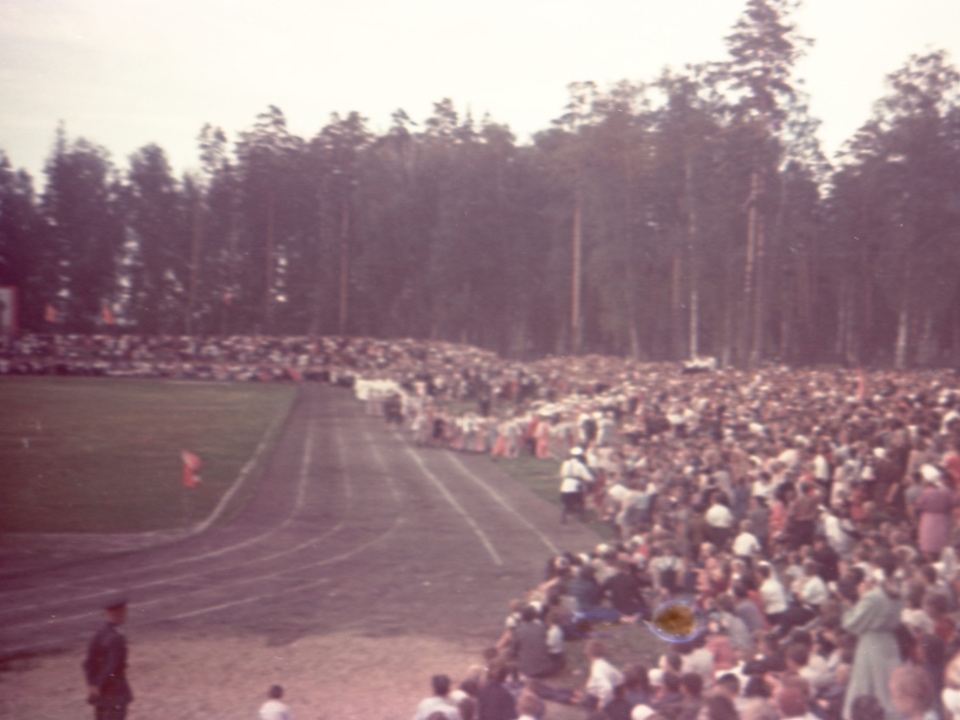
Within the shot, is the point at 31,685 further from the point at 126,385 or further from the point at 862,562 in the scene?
the point at 126,385

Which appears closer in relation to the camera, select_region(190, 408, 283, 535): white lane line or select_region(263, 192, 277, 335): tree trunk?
select_region(190, 408, 283, 535): white lane line

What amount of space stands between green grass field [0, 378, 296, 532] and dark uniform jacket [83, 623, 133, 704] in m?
13.0

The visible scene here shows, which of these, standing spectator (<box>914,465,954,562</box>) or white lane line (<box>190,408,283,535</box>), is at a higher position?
standing spectator (<box>914,465,954,562</box>)

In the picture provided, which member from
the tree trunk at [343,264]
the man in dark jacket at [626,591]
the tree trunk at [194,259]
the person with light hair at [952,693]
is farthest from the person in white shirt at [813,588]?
the tree trunk at [343,264]

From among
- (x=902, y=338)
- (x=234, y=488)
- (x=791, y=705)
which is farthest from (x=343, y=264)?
(x=791, y=705)

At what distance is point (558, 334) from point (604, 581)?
204 feet

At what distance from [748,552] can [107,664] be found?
8.76m

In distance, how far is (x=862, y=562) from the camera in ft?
39.3

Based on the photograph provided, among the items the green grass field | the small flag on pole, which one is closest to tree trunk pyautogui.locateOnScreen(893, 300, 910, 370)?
the green grass field

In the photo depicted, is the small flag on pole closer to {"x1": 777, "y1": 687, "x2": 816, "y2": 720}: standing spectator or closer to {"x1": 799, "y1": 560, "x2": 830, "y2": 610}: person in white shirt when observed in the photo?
{"x1": 799, "y1": 560, "x2": 830, "y2": 610}: person in white shirt


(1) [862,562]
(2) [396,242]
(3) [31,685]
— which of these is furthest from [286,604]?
(2) [396,242]

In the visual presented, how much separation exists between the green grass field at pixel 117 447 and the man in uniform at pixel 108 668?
512 inches

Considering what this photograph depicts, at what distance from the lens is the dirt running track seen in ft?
41.8

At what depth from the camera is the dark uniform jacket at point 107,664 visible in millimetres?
9578
